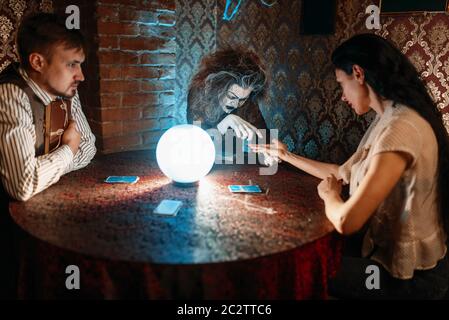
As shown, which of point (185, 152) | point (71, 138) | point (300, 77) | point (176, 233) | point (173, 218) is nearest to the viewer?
point (176, 233)

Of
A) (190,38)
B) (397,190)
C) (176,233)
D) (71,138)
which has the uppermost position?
(190,38)

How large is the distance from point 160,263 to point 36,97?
3.95 ft

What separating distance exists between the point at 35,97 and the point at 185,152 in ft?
2.71

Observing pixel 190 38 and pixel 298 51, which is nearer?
pixel 298 51

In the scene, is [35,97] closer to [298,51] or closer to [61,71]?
[61,71]

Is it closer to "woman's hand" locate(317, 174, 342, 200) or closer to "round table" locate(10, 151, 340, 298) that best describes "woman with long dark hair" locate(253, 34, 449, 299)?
"woman's hand" locate(317, 174, 342, 200)

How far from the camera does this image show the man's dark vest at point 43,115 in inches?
75.2

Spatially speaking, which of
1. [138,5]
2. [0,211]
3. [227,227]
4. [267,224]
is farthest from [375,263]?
[138,5]

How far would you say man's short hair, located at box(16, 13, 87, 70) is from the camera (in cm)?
192

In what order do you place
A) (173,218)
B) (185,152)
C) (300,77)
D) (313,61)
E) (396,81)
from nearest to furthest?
(173,218) → (396,81) → (185,152) → (313,61) → (300,77)

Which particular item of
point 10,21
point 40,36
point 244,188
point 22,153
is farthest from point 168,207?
point 10,21

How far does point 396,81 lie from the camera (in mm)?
1665

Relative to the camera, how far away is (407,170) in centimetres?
158

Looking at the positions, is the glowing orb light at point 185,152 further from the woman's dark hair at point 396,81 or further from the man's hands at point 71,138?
the woman's dark hair at point 396,81
